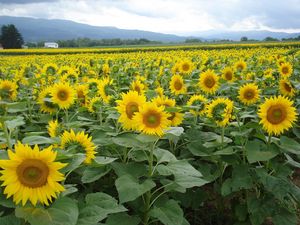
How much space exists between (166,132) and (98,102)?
45.6 inches

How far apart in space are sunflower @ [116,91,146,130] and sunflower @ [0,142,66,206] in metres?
0.94

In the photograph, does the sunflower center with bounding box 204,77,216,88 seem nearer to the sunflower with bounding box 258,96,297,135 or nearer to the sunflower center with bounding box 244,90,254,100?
the sunflower center with bounding box 244,90,254,100

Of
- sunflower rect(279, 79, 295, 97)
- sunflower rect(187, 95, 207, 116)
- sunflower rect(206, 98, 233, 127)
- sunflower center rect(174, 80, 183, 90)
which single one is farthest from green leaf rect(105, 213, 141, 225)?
sunflower rect(279, 79, 295, 97)

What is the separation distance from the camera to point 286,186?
9.83 ft

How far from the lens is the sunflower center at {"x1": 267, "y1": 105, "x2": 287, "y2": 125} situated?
9.77ft

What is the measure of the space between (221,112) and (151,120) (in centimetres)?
96

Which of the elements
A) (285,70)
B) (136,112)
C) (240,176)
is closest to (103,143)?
(136,112)

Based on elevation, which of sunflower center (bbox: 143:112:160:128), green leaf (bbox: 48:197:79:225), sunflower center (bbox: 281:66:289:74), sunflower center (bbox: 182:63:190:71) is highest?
sunflower center (bbox: 143:112:160:128)

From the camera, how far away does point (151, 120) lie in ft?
8.36

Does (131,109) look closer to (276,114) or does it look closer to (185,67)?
(276,114)

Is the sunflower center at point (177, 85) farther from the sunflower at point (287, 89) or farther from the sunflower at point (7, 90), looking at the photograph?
the sunflower at point (7, 90)

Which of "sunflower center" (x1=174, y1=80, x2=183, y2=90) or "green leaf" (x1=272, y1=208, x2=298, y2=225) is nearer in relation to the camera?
"green leaf" (x1=272, y1=208, x2=298, y2=225)

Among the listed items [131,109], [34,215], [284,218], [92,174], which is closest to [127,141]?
[131,109]

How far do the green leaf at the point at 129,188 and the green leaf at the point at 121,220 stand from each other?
0.27 m
